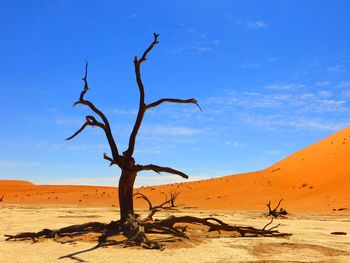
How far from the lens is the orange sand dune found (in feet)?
96.2

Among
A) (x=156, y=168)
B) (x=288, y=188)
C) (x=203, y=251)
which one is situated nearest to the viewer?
(x=203, y=251)

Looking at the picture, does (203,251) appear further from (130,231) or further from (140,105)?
(140,105)

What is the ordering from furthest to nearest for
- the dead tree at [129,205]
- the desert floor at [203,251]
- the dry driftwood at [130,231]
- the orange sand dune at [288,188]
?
the orange sand dune at [288,188], the dead tree at [129,205], the dry driftwood at [130,231], the desert floor at [203,251]

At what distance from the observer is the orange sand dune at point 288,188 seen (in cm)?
2931

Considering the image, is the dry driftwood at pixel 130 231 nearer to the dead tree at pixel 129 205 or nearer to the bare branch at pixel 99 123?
the dead tree at pixel 129 205

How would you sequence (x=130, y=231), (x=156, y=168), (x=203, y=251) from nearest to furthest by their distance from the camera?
1. (x=203, y=251)
2. (x=130, y=231)
3. (x=156, y=168)

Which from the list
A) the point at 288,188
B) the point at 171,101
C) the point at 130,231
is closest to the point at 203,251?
the point at 130,231

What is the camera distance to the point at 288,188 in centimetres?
3491

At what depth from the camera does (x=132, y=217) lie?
1029 centimetres

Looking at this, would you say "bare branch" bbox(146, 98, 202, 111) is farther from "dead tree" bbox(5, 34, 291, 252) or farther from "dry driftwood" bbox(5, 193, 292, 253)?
"dry driftwood" bbox(5, 193, 292, 253)

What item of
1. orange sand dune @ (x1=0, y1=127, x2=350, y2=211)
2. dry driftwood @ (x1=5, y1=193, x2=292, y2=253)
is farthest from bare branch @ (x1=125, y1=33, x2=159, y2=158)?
orange sand dune @ (x1=0, y1=127, x2=350, y2=211)

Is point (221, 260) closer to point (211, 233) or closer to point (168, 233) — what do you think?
point (168, 233)

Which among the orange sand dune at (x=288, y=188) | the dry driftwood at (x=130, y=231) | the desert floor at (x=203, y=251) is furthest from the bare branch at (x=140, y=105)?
the orange sand dune at (x=288, y=188)

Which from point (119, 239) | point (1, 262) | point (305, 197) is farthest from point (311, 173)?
point (1, 262)
